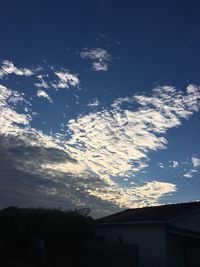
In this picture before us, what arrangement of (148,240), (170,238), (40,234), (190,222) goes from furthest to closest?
(40,234), (190,222), (148,240), (170,238)

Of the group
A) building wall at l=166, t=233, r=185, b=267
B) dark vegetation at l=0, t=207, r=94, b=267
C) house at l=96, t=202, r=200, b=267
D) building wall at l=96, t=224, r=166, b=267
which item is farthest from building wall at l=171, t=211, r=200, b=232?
dark vegetation at l=0, t=207, r=94, b=267

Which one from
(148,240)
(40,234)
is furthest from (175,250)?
(40,234)

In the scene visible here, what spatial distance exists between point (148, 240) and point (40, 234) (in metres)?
6.16

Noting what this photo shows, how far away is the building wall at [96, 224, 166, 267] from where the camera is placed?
23.2 metres

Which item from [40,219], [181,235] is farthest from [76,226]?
[181,235]

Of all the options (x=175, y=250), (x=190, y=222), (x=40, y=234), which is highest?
(x=190, y=222)

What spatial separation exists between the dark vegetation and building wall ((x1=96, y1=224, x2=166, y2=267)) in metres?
2.34

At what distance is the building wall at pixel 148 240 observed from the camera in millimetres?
23156

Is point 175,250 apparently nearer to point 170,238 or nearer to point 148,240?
point 170,238

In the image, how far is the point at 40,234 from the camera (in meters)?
24.8

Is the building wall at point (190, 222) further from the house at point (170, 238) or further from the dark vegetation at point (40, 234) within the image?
the dark vegetation at point (40, 234)

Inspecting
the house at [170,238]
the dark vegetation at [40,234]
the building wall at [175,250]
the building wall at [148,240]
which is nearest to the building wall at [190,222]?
the house at [170,238]

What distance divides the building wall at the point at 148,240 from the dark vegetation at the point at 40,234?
7.68 ft

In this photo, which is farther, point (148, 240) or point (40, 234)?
point (40, 234)
